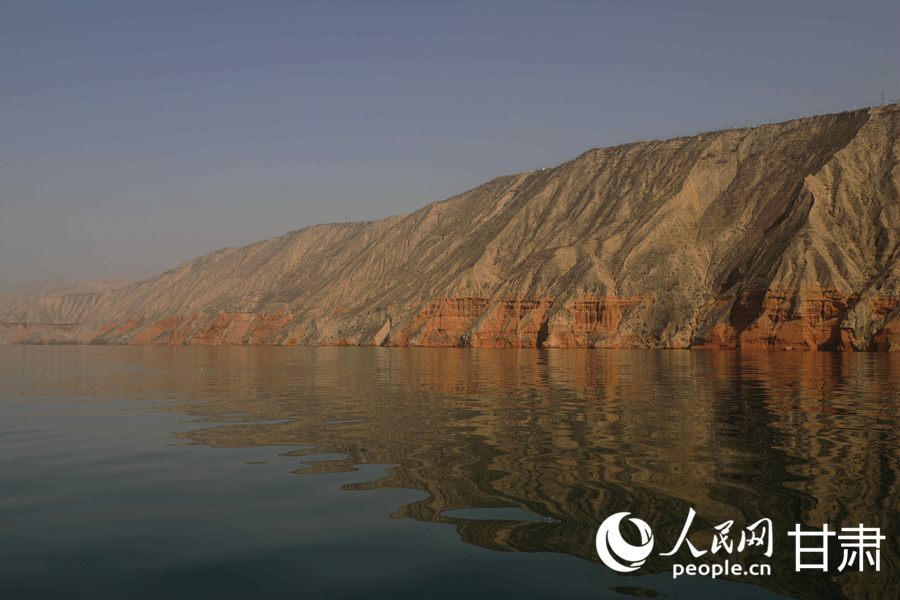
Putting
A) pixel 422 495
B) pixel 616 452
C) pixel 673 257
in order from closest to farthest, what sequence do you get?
pixel 422 495 < pixel 616 452 < pixel 673 257

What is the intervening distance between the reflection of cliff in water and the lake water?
0.21ft

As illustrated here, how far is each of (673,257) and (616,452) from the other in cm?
11473

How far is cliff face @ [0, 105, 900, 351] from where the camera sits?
336 feet

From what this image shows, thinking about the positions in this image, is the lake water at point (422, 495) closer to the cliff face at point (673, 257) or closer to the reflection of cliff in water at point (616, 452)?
the reflection of cliff in water at point (616, 452)

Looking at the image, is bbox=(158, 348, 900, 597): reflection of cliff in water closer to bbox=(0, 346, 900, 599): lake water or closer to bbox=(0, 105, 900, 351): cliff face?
bbox=(0, 346, 900, 599): lake water

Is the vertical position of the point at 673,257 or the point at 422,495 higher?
the point at 673,257

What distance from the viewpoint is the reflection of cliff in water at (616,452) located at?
9.64 meters

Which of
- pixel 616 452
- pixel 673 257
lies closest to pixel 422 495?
pixel 616 452

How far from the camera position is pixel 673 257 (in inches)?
4902

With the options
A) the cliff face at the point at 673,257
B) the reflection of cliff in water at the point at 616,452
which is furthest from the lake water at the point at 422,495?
the cliff face at the point at 673,257

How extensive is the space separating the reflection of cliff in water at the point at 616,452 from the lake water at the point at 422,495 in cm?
7

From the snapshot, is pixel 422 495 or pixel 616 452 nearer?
pixel 422 495

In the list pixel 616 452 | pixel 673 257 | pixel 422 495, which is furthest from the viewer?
pixel 673 257

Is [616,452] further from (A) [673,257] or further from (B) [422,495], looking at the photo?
(A) [673,257]
